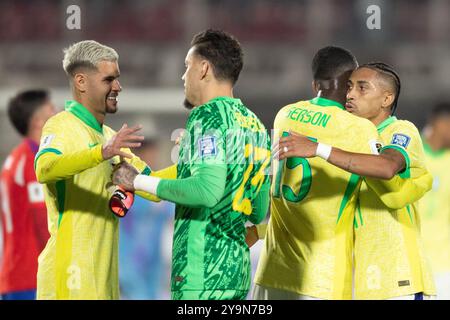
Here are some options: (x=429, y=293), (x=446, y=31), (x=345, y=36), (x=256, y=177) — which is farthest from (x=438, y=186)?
(x=446, y=31)

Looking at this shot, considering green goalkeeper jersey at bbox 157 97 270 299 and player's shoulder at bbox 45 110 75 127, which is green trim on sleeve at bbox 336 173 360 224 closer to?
green goalkeeper jersey at bbox 157 97 270 299

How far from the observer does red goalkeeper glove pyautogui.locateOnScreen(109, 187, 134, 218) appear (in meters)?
4.45

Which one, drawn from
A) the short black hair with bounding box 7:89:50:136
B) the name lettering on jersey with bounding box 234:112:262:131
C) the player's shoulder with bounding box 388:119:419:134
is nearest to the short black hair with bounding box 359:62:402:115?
the player's shoulder with bounding box 388:119:419:134

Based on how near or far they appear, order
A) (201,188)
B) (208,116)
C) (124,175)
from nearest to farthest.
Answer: (201,188) < (208,116) < (124,175)

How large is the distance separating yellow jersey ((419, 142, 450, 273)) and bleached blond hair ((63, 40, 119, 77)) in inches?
139

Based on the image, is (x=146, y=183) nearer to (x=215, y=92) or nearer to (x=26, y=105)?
(x=215, y=92)

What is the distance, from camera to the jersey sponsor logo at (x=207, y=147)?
420 cm

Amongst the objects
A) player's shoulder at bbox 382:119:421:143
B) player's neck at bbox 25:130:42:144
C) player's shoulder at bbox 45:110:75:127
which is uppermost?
player's neck at bbox 25:130:42:144

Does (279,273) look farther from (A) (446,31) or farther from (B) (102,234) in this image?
(A) (446,31)

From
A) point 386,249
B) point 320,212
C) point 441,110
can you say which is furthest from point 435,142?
point 320,212

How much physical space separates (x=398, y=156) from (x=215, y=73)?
3.03 ft

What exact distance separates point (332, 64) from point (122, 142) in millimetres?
1273

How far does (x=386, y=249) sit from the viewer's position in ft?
16.1
